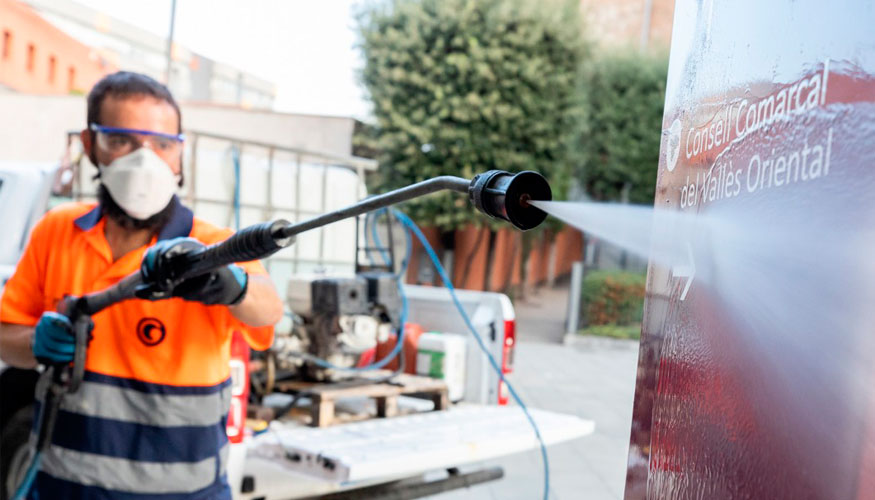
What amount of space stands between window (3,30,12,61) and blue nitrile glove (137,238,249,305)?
2328 cm

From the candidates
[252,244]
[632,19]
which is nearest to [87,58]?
[632,19]

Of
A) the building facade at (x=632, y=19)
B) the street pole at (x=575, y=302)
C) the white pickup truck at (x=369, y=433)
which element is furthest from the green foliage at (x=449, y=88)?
the white pickup truck at (x=369, y=433)

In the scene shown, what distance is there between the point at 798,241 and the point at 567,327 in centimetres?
1581

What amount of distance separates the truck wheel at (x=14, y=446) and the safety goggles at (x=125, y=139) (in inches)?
83.1

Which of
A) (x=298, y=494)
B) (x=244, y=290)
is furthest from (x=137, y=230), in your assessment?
(x=298, y=494)

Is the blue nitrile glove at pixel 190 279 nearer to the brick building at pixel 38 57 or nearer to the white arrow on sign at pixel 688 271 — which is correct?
the white arrow on sign at pixel 688 271

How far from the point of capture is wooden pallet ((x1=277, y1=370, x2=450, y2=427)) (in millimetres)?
4047

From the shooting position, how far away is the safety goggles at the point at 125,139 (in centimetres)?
237

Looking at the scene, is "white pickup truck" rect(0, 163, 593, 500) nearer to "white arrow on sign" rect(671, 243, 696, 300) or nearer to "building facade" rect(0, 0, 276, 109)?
"white arrow on sign" rect(671, 243, 696, 300)

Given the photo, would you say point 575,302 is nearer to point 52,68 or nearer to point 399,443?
point 399,443

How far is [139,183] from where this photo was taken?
7.61 feet

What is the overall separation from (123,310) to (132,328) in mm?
63

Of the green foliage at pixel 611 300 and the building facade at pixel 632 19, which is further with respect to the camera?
the building facade at pixel 632 19

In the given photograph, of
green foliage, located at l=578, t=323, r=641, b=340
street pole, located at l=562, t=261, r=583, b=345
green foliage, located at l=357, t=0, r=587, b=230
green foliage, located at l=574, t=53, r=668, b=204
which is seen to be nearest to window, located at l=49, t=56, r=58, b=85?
green foliage, located at l=357, t=0, r=587, b=230
